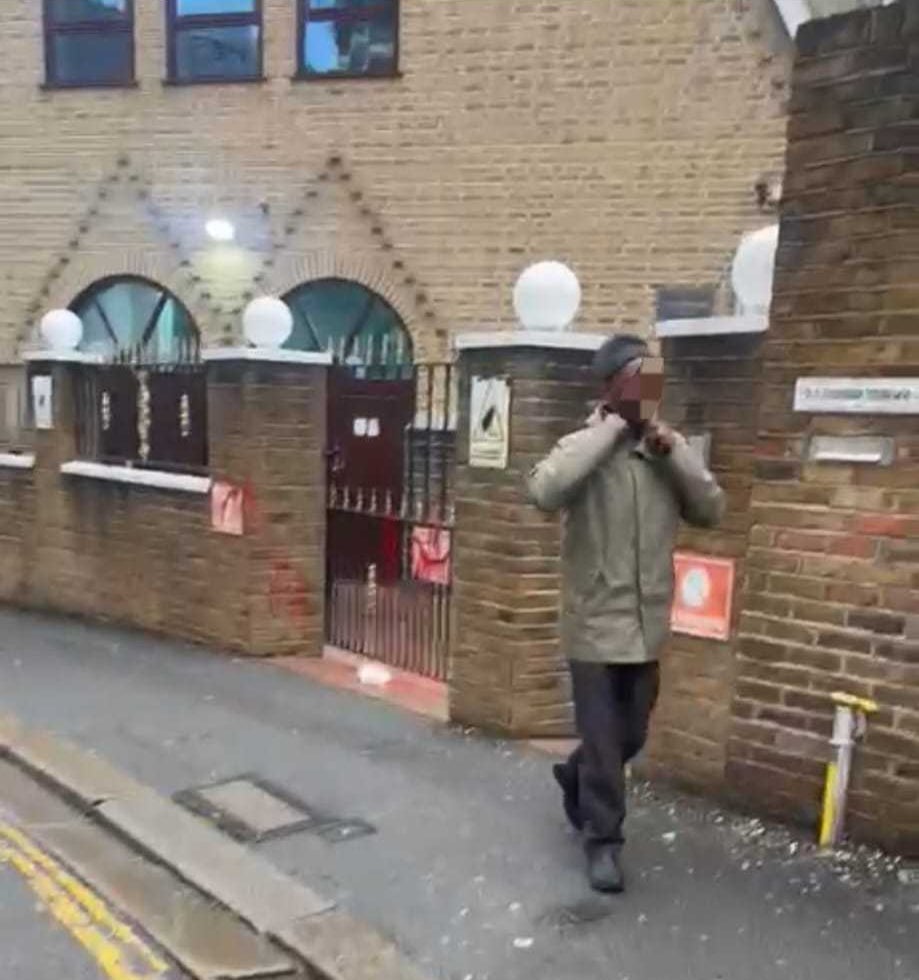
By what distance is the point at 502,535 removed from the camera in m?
5.28

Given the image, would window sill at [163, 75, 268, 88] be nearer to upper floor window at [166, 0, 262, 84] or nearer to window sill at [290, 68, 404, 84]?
upper floor window at [166, 0, 262, 84]

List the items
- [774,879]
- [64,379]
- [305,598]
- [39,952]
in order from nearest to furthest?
[39,952]
[774,879]
[305,598]
[64,379]

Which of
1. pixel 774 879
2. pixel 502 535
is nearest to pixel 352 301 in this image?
pixel 502 535

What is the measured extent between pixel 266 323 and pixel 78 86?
266 inches

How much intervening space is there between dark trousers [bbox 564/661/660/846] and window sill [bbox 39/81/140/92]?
33.8ft

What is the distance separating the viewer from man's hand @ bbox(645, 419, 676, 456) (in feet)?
11.6

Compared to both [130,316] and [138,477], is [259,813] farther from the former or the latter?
[130,316]

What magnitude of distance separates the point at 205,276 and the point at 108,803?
26.4 ft

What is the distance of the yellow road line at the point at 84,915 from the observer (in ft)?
10.9

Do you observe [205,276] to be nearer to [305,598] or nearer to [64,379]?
[64,379]

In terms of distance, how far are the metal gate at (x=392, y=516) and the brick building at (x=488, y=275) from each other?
11 cm

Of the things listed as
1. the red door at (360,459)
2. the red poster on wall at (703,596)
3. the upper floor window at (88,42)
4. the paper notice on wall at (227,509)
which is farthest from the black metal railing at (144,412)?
the upper floor window at (88,42)

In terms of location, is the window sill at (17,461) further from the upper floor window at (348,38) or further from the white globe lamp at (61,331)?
the upper floor window at (348,38)

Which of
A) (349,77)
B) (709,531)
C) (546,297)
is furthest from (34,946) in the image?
(349,77)
